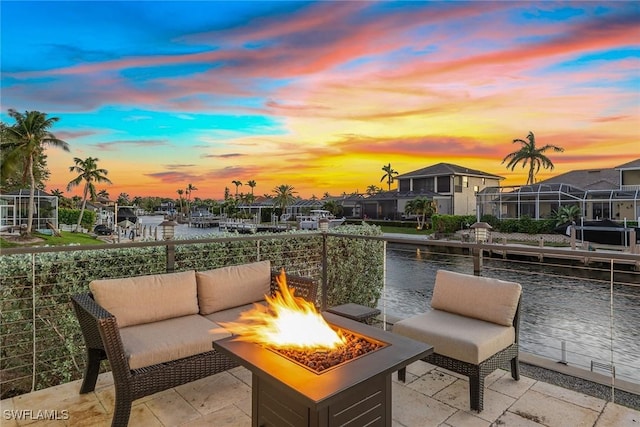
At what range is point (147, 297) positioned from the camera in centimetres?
269

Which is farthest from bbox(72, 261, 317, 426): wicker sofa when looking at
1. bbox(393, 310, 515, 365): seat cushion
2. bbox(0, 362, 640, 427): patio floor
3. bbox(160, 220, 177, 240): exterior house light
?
bbox(160, 220, 177, 240): exterior house light

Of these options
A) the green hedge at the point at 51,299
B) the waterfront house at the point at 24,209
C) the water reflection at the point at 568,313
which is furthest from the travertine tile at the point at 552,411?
the waterfront house at the point at 24,209

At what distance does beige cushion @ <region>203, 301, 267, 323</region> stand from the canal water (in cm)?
155

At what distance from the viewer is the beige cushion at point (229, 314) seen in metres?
2.86

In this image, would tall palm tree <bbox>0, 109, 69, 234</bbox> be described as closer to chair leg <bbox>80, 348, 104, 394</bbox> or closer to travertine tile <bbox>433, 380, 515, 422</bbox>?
chair leg <bbox>80, 348, 104, 394</bbox>

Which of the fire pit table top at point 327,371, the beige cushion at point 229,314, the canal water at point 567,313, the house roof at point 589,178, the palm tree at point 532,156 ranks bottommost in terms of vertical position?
the canal water at point 567,313

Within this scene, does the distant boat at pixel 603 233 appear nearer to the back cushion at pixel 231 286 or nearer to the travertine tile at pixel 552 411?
the travertine tile at pixel 552 411

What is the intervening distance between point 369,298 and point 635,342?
4.97 m

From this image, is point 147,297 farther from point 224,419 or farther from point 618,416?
point 618,416

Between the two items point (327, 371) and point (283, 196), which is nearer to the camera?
point (327, 371)

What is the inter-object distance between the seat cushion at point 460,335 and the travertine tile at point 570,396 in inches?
16.0

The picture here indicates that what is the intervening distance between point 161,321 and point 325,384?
5.70ft

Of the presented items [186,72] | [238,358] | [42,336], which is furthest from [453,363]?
[186,72]

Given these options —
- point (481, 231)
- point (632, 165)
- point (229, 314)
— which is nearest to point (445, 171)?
point (632, 165)
